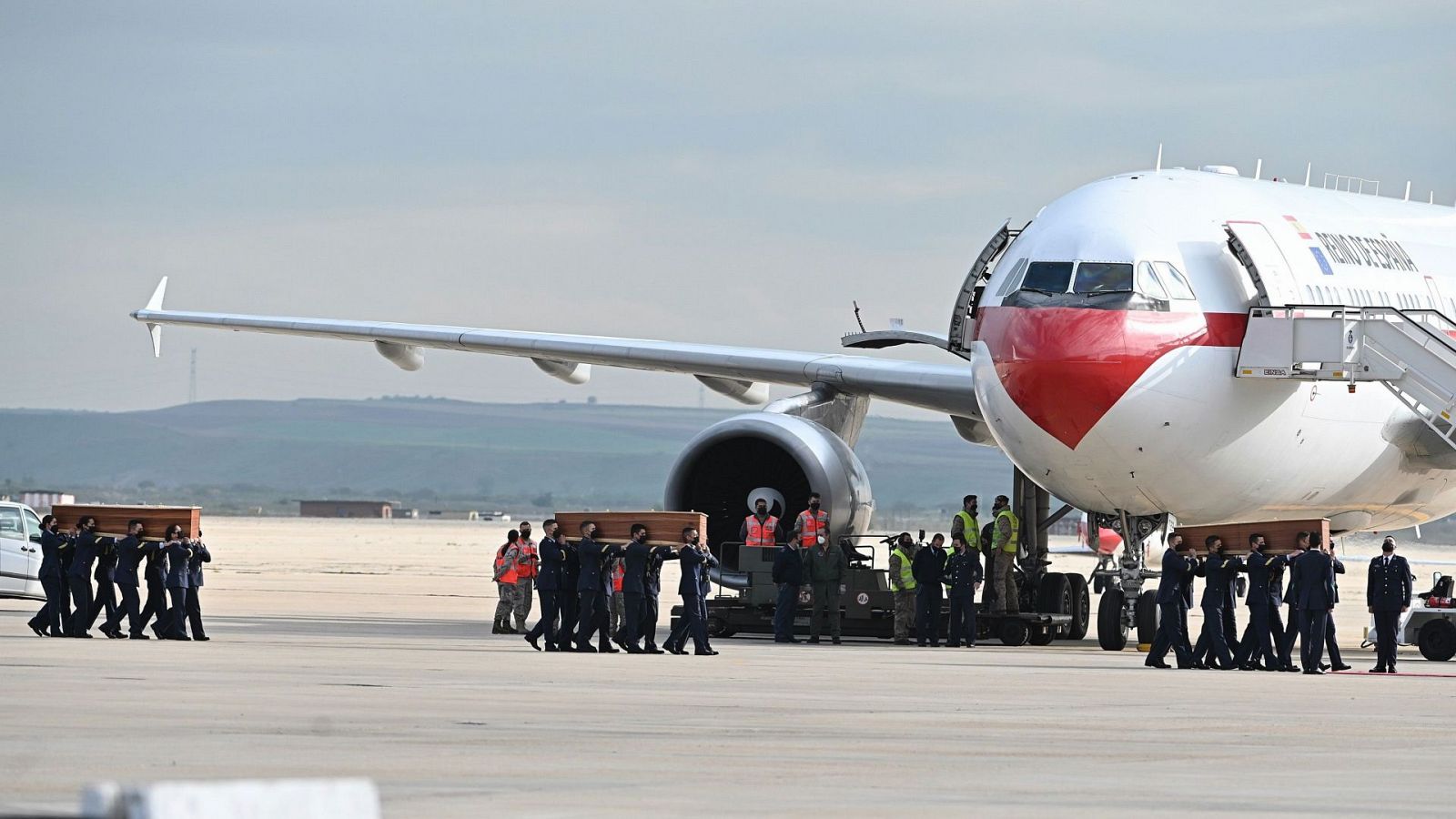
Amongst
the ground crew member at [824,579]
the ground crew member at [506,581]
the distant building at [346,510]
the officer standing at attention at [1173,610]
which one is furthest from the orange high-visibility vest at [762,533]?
the distant building at [346,510]

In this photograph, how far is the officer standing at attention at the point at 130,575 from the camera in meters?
22.8

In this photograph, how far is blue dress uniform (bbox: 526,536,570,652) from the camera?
21953 mm

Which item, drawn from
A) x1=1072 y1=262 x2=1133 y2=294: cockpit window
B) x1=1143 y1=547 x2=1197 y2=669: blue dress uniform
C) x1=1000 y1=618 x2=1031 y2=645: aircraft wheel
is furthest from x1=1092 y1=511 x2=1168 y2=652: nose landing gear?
x1=1072 y1=262 x2=1133 y2=294: cockpit window

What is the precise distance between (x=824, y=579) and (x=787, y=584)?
17.0 inches

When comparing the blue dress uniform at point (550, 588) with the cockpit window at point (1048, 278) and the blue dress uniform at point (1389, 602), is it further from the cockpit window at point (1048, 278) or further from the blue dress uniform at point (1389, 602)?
the blue dress uniform at point (1389, 602)

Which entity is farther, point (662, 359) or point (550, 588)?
point (662, 359)

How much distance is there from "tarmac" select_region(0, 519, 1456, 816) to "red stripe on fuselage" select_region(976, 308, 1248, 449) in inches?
92.9

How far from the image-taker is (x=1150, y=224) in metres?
21.0

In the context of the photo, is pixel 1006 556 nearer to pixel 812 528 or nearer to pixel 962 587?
pixel 962 587

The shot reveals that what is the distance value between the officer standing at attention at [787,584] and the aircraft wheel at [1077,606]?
3.63 meters

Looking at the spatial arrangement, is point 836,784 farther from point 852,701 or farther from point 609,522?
point 609,522

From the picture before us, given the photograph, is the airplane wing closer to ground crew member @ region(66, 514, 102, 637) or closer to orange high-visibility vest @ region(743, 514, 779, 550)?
orange high-visibility vest @ region(743, 514, 779, 550)

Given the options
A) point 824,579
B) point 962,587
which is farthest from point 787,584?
point 962,587

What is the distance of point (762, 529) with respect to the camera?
2541cm
